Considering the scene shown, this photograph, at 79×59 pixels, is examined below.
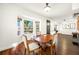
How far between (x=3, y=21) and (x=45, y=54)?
0.84 m

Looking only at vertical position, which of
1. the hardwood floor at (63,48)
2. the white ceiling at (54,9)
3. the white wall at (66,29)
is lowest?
the hardwood floor at (63,48)

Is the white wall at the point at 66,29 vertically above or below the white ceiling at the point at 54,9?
below

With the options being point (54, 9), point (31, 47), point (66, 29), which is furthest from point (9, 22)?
point (66, 29)

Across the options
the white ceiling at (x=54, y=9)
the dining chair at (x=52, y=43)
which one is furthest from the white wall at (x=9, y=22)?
the dining chair at (x=52, y=43)

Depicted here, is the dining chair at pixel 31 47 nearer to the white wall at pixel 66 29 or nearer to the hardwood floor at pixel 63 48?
the hardwood floor at pixel 63 48

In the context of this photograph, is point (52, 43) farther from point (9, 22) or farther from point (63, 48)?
point (9, 22)

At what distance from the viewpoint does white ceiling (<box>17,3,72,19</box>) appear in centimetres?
201

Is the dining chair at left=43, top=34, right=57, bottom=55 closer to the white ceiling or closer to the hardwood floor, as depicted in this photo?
the hardwood floor

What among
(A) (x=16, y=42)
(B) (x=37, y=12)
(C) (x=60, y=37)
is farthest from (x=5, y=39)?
(C) (x=60, y=37)

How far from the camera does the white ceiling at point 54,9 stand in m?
2.01
